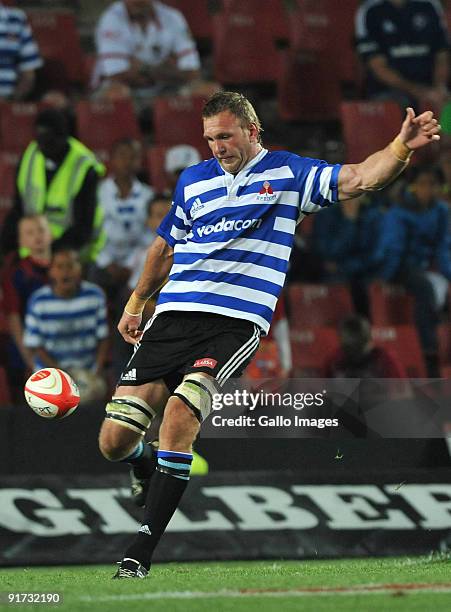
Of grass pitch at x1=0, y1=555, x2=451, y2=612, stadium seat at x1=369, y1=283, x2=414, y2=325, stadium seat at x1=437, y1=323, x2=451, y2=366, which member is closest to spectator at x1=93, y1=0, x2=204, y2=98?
stadium seat at x1=369, y1=283, x2=414, y2=325

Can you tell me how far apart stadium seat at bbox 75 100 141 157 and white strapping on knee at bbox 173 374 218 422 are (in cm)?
648

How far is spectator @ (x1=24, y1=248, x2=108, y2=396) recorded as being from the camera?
9.91 metres

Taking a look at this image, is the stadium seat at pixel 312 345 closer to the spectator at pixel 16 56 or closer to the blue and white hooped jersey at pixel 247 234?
the spectator at pixel 16 56

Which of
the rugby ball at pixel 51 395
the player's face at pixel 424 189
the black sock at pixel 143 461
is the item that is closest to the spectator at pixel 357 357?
the player's face at pixel 424 189

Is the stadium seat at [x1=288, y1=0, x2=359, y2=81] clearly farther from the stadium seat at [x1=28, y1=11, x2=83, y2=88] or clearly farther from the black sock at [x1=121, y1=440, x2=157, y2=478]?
the black sock at [x1=121, y1=440, x2=157, y2=478]

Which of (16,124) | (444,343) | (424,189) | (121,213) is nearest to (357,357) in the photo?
(444,343)

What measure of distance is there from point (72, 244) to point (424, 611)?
22.1 feet

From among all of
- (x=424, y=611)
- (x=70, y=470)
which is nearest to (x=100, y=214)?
(x=70, y=470)

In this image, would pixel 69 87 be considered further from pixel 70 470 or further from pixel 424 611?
pixel 424 611

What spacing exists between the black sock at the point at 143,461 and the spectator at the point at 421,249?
464 centimetres

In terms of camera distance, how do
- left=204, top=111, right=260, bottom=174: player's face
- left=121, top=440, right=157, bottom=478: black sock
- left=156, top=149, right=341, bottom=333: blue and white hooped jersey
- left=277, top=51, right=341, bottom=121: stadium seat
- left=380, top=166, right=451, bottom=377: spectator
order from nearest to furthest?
left=204, top=111, right=260, bottom=174: player's face < left=156, top=149, right=341, bottom=333: blue and white hooped jersey < left=121, top=440, right=157, bottom=478: black sock < left=380, top=166, right=451, bottom=377: spectator < left=277, top=51, right=341, bottom=121: stadium seat

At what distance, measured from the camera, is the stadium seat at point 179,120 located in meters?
12.2

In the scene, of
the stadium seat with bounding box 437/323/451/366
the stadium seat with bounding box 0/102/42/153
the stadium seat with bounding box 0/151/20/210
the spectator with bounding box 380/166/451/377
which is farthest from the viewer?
the stadium seat with bounding box 0/102/42/153

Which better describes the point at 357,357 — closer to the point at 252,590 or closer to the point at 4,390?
the point at 4,390
